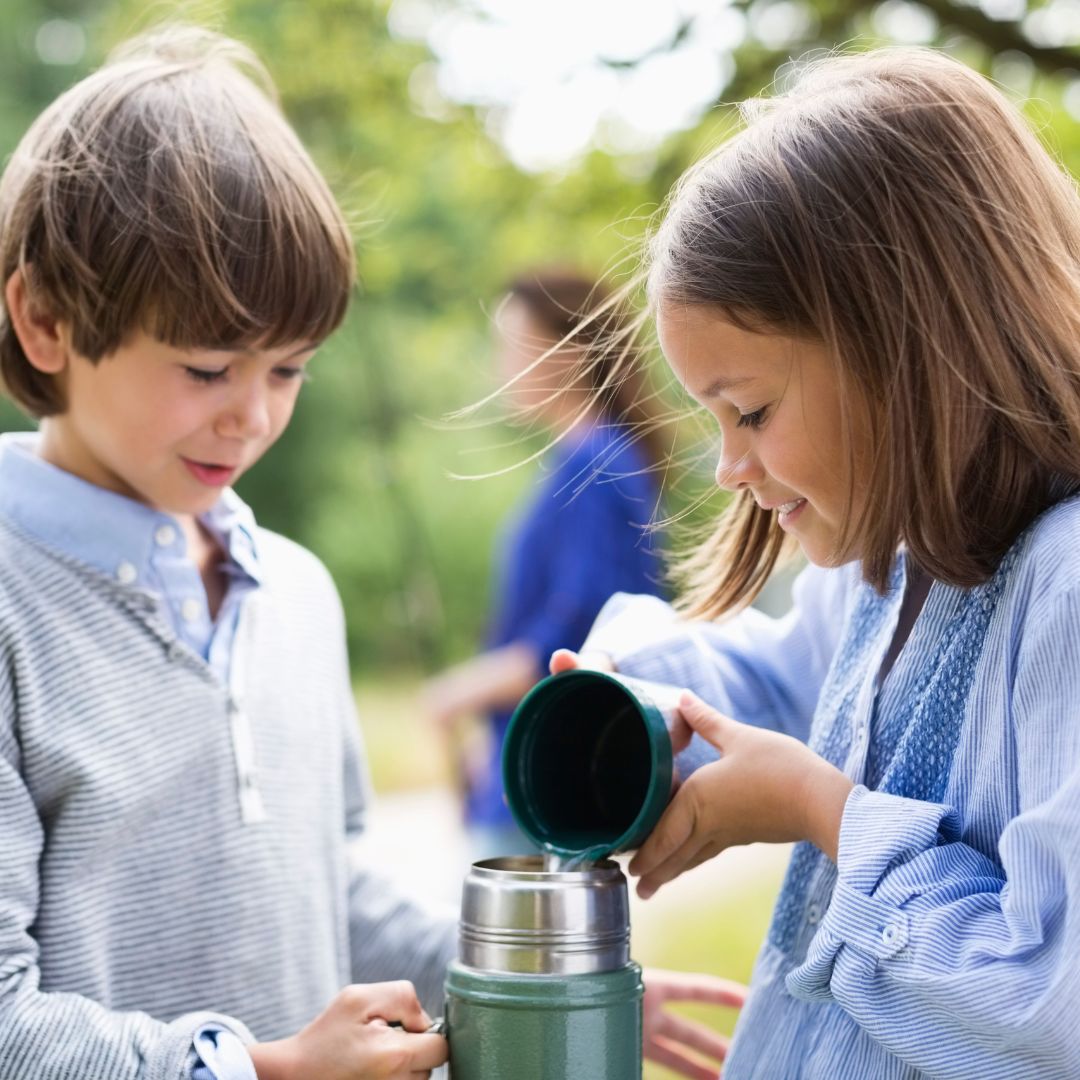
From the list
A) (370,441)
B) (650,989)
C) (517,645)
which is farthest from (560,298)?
(370,441)

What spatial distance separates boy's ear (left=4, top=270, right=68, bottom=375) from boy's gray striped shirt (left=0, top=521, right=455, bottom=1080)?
0.70 ft

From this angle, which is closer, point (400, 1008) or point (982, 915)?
point (982, 915)

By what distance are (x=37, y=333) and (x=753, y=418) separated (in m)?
0.85

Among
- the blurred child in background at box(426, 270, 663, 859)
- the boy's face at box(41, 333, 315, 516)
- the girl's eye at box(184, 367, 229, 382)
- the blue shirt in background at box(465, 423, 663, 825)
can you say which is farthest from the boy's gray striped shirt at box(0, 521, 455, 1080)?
the blue shirt in background at box(465, 423, 663, 825)

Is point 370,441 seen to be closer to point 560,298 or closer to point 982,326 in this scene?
point 560,298

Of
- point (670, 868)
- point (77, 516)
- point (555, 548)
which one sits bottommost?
point (555, 548)

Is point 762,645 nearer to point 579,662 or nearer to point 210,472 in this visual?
point 579,662

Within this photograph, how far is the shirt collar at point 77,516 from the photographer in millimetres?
1615

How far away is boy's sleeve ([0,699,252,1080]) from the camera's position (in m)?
1.38

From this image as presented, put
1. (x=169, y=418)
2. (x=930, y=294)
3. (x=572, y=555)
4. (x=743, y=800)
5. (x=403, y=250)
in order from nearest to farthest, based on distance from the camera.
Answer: (x=930, y=294)
(x=743, y=800)
(x=169, y=418)
(x=572, y=555)
(x=403, y=250)

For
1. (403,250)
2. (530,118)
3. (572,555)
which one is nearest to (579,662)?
(572,555)

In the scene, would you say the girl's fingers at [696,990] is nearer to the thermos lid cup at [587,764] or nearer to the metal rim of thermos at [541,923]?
the thermos lid cup at [587,764]

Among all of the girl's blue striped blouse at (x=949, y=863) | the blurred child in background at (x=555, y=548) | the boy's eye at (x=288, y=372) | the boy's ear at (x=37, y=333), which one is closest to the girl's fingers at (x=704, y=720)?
the girl's blue striped blouse at (x=949, y=863)

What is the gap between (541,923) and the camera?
4.01 ft
